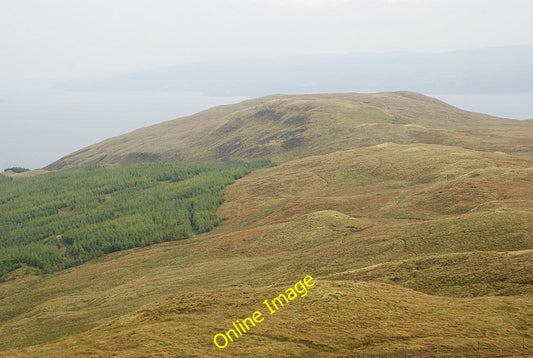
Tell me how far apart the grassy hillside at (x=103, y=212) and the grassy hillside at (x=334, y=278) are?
22.2 feet

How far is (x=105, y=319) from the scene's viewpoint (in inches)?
2251

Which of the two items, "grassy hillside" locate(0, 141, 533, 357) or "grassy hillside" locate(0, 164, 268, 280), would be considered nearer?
"grassy hillside" locate(0, 141, 533, 357)

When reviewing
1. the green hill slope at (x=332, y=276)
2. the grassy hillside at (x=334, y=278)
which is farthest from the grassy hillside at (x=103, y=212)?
the grassy hillside at (x=334, y=278)

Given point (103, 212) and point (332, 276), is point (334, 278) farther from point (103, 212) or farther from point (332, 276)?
point (103, 212)

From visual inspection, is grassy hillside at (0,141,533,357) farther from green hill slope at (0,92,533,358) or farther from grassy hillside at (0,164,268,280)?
grassy hillside at (0,164,268,280)

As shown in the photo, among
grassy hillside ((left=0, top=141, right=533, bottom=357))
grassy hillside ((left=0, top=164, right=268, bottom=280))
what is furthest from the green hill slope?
grassy hillside ((left=0, top=164, right=268, bottom=280))

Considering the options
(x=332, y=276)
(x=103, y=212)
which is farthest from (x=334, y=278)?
(x=103, y=212)

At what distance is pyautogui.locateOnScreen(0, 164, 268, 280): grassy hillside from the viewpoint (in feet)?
361

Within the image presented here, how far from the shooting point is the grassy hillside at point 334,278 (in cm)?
3572

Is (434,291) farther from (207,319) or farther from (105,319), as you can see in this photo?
(105,319)

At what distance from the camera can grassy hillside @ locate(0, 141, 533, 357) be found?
3572cm

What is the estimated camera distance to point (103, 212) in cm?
14100

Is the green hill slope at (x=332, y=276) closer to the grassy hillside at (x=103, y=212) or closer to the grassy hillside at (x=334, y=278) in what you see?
the grassy hillside at (x=334, y=278)

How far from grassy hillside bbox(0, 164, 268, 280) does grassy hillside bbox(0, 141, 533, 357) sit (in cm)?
677
